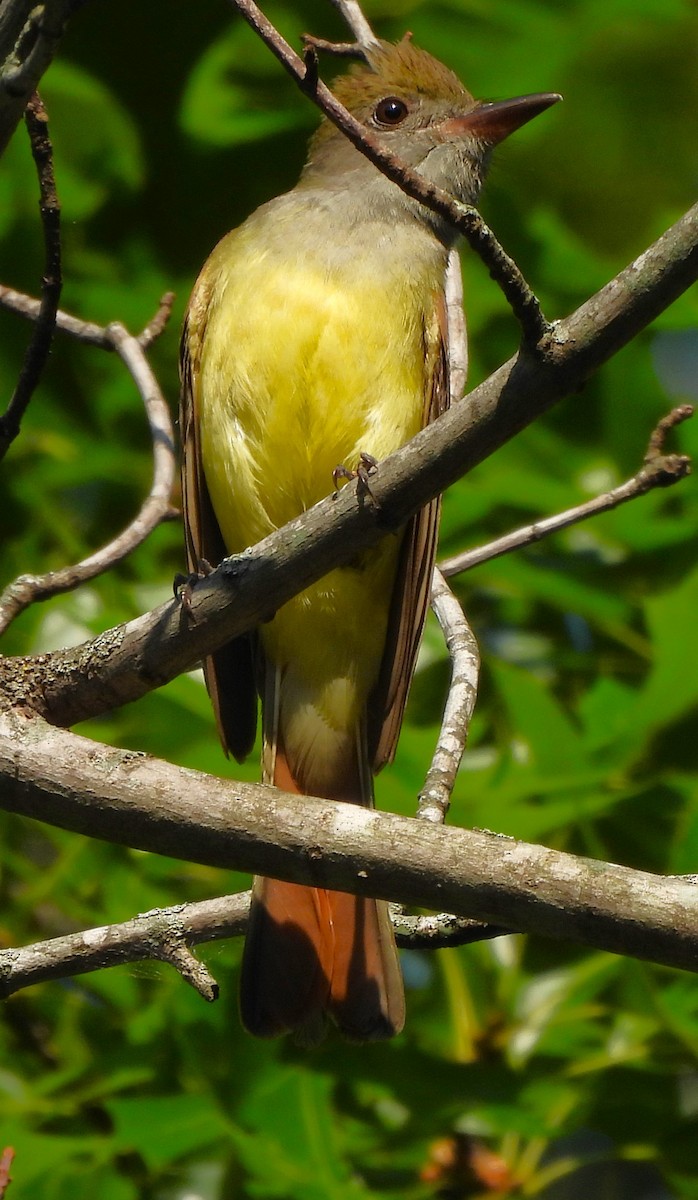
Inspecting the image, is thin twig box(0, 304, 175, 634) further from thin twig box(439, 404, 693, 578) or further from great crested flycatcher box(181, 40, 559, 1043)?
thin twig box(439, 404, 693, 578)

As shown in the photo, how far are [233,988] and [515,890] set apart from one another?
1824 mm

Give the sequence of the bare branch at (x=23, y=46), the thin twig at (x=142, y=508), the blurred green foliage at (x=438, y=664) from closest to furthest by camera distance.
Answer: the bare branch at (x=23, y=46) → the thin twig at (x=142, y=508) → the blurred green foliage at (x=438, y=664)

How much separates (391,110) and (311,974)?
2383 mm

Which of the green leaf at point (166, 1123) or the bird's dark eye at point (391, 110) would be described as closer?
the green leaf at point (166, 1123)

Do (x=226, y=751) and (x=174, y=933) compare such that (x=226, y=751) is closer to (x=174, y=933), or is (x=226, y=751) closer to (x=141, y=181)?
(x=174, y=933)

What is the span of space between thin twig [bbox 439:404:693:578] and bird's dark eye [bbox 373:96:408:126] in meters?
1.39

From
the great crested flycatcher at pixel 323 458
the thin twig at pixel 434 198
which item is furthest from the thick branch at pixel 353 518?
the great crested flycatcher at pixel 323 458

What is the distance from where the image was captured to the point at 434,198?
2.21 meters

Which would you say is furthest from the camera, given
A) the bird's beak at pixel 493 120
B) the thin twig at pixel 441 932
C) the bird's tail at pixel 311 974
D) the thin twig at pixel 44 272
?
the bird's beak at pixel 493 120

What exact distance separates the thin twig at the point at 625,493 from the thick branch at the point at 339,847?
4.05 ft

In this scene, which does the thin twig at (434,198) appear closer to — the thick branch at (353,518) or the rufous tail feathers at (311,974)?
the thick branch at (353,518)

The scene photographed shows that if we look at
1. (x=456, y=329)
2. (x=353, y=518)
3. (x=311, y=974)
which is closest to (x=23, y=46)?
(x=353, y=518)

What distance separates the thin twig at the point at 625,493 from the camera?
3299 millimetres

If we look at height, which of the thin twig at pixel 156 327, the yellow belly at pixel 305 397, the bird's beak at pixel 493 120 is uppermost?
the bird's beak at pixel 493 120
